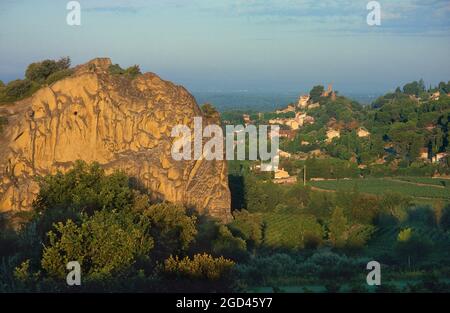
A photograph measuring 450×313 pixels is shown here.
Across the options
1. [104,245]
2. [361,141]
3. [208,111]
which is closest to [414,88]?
[361,141]

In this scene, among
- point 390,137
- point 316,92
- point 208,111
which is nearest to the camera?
point 208,111

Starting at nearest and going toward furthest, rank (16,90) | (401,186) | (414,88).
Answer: (16,90) < (401,186) < (414,88)

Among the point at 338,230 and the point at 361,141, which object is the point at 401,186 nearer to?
the point at 338,230

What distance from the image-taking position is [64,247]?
7.69 m

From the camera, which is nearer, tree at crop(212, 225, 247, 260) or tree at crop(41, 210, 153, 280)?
tree at crop(41, 210, 153, 280)

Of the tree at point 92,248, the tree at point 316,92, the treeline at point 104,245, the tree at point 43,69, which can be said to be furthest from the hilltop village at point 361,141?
the tree at point 92,248

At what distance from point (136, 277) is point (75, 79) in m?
7.47

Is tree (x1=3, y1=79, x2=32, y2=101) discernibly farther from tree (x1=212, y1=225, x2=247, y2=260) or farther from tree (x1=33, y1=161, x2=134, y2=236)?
tree (x1=212, y1=225, x2=247, y2=260)

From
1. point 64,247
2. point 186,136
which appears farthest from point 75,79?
point 64,247

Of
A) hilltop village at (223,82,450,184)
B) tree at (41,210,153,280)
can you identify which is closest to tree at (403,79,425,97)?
hilltop village at (223,82,450,184)

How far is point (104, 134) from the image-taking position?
14180 millimetres

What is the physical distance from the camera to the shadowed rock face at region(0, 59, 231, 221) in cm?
1369

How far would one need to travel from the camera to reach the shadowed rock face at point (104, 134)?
13.7m

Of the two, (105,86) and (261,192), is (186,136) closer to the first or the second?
(105,86)
